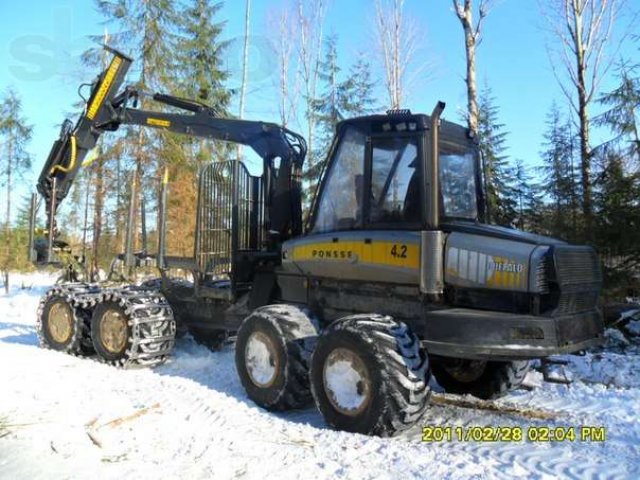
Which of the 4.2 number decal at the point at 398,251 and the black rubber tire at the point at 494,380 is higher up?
the 4.2 number decal at the point at 398,251

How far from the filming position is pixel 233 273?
7.70m

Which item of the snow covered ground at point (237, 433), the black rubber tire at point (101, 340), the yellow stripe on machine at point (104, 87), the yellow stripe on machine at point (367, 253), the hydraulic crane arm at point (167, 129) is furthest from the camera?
the yellow stripe on machine at point (104, 87)

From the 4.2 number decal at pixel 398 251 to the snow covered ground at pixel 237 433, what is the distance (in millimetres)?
1608

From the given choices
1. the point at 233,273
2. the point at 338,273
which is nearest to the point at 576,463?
the point at 338,273

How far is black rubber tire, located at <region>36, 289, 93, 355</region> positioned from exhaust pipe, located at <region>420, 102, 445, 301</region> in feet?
19.0

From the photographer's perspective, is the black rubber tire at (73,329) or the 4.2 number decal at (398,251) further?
the black rubber tire at (73,329)

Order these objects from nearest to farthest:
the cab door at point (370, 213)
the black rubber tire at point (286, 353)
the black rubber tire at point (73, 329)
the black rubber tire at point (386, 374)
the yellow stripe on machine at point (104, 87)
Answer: the black rubber tire at point (386, 374) → the cab door at point (370, 213) → the black rubber tire at point (286, 353) → the black rubber tire at point (73, 329) → the yellow stripe on machine at point (104, 87)

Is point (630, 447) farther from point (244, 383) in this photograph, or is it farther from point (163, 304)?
point (163, 304)

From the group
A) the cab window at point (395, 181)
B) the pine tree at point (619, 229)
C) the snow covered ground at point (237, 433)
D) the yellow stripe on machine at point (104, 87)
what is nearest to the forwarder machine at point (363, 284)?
the cab window at point (395, 181)

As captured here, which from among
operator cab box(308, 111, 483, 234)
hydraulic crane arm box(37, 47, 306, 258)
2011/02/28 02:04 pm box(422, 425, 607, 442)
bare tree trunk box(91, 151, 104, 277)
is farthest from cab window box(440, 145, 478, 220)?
bare tree trunk box(91, 151, 104, 277)

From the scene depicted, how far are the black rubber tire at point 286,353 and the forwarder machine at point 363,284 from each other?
0.02 m

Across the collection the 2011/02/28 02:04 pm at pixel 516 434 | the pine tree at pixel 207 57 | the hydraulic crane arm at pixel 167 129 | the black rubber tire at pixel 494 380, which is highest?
the pine tree at pixel 207 57

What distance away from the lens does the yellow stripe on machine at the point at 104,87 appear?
8.85 metres

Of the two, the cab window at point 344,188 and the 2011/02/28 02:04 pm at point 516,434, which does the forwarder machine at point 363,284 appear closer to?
the cab window at point 344,188
